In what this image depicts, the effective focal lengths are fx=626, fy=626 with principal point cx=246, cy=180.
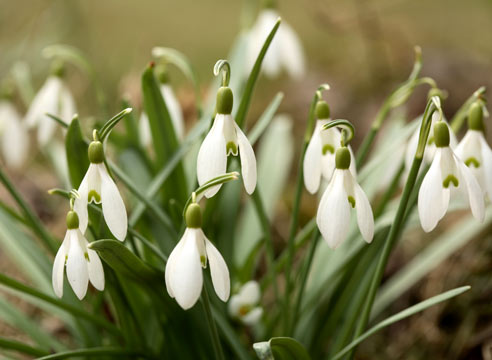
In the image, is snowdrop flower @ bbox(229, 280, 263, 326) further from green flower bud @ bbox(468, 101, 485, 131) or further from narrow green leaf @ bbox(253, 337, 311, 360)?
green flower bud @ bbox(468, 101, 485, 131)

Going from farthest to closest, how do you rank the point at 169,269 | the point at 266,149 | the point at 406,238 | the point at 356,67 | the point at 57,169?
1. the point at 356,67
2. the point at 406,238
3. the point at 266,149
4. the point at 57,169
5. the point at 169,269

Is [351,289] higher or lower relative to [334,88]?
lower

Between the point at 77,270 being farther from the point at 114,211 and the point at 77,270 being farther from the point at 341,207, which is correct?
the point at 341,207

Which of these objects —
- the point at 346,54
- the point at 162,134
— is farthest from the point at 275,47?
the point at 346,54

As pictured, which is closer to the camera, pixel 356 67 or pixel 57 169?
pixel 57 169

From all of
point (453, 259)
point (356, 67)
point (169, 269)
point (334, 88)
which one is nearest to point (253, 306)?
point (169, 269)

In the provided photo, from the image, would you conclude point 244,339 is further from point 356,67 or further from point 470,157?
point 356,67
